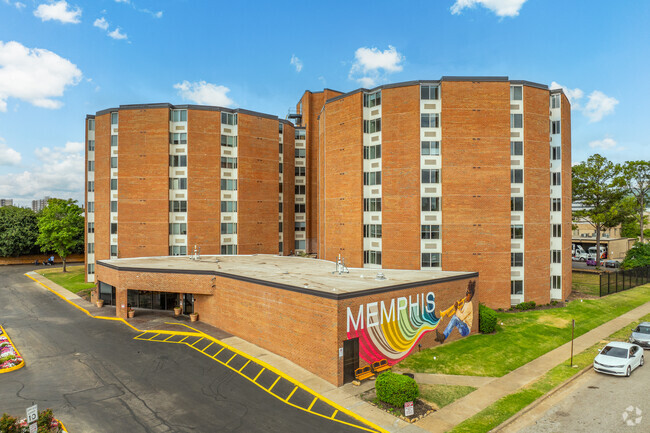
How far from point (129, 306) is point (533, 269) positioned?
41.0 metres

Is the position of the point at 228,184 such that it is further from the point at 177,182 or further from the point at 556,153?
the point at 556,153

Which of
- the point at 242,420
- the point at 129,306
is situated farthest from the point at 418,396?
the point at 129,306

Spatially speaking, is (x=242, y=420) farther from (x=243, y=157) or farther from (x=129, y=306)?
(x=243, y=157)

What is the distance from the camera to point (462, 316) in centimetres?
2917

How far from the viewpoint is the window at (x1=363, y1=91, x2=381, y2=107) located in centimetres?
3798

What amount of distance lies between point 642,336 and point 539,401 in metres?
14.6

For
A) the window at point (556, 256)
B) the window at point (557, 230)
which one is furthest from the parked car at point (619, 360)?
the window at point (557, 230)

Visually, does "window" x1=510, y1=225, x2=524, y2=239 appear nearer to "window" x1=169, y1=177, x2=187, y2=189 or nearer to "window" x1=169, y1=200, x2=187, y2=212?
"window" x1=169, y1=200, x2=187, y2=212

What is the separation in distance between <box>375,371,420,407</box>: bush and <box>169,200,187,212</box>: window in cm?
3653

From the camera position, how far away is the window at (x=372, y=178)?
3791 cm

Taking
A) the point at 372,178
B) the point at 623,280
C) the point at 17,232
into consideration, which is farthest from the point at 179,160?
the point at 623,280

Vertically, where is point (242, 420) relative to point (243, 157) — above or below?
below

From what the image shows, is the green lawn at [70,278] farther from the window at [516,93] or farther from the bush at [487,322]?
the window at [516,93]

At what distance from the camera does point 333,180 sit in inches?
1625
